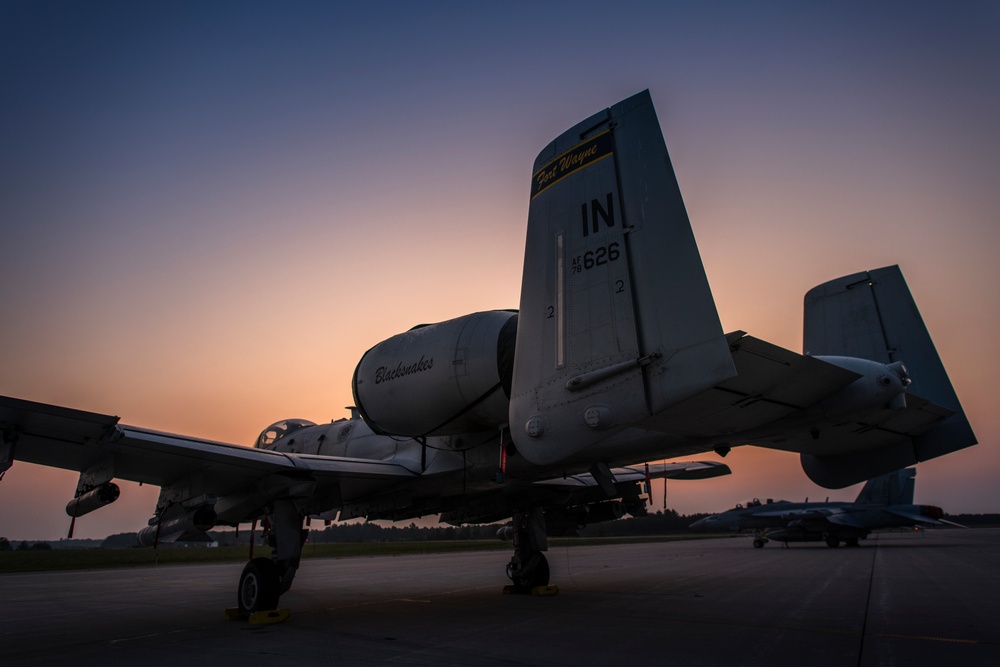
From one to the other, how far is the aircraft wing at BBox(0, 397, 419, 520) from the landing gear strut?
3.20 metres

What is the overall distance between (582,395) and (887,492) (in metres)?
38.0

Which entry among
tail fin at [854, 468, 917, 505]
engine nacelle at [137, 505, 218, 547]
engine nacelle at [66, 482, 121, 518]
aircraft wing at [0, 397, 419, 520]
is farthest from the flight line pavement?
tail fin at [854, 468, 917, 505]

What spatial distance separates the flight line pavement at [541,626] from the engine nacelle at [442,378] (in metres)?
2.46

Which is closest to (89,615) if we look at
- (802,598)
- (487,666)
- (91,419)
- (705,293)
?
(91,419)

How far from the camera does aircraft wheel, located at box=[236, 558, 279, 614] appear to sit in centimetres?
809

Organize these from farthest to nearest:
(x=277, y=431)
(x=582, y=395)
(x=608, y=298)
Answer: (x=277, y=431)
(x=608, y=298)
(x=582, y=395)

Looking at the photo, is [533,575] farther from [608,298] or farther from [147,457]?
[608,298]

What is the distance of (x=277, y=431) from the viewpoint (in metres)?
12.7

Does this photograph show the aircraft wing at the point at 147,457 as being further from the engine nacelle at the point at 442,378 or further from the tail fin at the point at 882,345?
the tail fin at the point at 882,345

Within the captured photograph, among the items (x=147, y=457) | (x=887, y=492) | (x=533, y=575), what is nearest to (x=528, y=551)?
(x=533, y=575)

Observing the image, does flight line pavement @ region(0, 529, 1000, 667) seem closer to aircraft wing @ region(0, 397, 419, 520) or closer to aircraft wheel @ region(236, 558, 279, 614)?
aircraft wheel @ region(236, 558, 279, 614)

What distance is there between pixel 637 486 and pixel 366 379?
6169 mm

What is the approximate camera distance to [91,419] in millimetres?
6203

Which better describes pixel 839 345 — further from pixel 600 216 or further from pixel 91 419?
pixel 91 419
